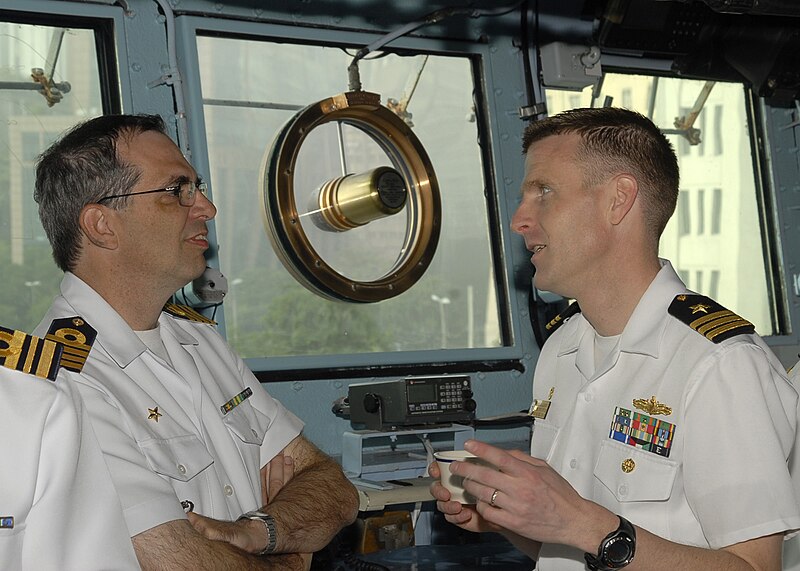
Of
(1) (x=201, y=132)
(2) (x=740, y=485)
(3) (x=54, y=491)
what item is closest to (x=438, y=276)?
(1) (x=201, y=132)

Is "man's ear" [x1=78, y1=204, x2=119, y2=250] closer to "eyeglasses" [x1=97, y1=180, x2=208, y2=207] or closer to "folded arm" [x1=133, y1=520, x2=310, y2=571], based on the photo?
"eyeglasses" [x1=97, y1=180, x2=208, y2=207]

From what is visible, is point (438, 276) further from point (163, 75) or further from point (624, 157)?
point (624, 157)

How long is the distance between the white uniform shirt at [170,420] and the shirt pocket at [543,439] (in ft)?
1.89

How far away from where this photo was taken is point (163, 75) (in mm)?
2949

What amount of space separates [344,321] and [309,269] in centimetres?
24

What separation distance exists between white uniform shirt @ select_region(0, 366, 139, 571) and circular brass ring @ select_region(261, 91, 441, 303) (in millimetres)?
1908

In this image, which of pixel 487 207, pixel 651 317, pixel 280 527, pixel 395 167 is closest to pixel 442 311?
pixel 487 207

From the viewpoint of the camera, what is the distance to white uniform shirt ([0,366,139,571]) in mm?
1161

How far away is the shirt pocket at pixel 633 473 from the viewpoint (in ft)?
5.10

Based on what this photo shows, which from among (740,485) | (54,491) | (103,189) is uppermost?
(103,189)

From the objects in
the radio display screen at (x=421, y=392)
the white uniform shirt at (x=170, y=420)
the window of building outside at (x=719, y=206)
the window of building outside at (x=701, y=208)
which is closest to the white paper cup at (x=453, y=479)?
the white uniform shirt at (x=170, y=420)

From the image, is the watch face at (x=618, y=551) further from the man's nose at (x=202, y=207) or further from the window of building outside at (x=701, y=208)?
the window of building outside at (x=701, y=208)

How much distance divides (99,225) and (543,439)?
97 cm

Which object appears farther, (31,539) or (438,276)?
(438,276)
